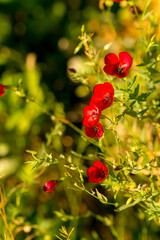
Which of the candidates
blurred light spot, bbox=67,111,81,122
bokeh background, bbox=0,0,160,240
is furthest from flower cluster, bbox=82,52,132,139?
blurred light spot, bbox=67,111,81,122

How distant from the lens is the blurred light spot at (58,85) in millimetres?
1877

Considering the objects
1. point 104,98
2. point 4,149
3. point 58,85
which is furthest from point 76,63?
point 104,98

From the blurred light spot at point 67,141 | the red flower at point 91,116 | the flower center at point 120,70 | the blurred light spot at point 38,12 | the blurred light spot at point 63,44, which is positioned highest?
the flower center at point 120,70

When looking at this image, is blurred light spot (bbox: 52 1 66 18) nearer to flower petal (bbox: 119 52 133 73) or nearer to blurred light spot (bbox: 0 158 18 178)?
blurred light spot (bbox: 0 158 18 178)

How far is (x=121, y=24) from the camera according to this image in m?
1.90

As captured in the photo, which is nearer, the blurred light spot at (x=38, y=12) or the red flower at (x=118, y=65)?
the red flower at (x=118, y=65)

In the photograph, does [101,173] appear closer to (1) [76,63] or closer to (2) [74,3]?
(1) [76,63]

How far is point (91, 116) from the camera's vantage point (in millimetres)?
753

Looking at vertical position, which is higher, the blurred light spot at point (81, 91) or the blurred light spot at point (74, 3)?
the blurred light spot at point (74, 3)

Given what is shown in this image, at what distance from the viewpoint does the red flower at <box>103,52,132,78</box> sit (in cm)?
79

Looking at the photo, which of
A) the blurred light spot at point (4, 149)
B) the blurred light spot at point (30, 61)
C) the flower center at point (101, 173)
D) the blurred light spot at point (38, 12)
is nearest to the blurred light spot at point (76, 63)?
the blurred light spot at point (30, 61)

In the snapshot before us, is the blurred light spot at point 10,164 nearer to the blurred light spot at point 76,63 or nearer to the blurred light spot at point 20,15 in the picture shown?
the blurred light spot at point 76,63

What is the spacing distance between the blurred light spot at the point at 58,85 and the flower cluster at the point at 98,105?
111 centimetres

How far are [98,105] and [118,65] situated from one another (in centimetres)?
14
